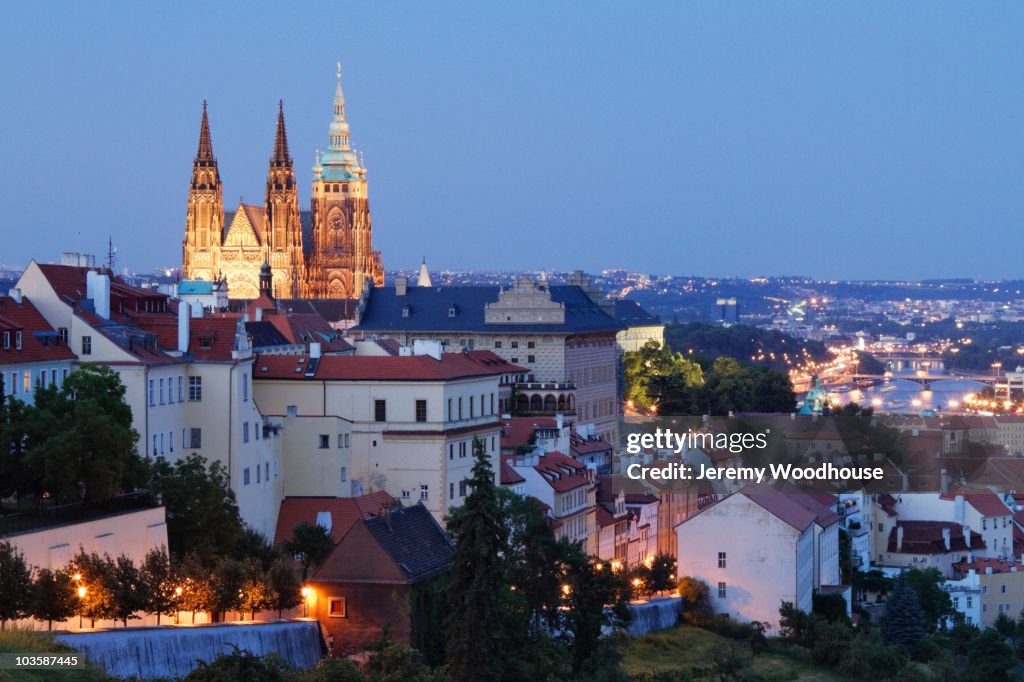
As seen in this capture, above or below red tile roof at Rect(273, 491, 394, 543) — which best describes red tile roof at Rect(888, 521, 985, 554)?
below

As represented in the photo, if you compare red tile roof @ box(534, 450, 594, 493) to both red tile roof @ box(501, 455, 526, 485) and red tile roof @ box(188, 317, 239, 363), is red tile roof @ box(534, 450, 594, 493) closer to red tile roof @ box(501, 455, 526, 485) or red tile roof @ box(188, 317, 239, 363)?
red tile roof @ box(501, 455, 526, 485)

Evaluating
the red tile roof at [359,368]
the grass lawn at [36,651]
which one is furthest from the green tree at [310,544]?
the grass lawn at [36,651]

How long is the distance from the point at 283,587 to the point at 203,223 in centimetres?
15092

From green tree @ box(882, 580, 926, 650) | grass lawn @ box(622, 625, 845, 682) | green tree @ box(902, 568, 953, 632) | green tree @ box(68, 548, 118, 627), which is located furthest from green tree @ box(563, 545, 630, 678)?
green tree @ box(902, 568, 953, 632)

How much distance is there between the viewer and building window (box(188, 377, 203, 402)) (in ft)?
188

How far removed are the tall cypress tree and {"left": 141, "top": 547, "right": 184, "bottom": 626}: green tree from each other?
5.53 meters

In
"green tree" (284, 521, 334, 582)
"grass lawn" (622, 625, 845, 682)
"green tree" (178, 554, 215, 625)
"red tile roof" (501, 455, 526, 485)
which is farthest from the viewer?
"red tile roof" (501, 455, 526, 485)

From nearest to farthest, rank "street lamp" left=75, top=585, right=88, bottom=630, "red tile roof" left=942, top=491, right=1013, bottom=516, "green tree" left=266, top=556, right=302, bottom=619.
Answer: "street lamp" left=75, top=585, right=88, bottom=630 < "green tree" left=266, top=556, right=302, bottom=619 < "red tile roof" left=942, top=491, right=1013, bottom=516

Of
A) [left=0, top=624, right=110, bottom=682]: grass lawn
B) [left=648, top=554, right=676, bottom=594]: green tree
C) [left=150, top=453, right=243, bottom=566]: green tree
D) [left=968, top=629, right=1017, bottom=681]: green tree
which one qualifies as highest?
[left=150, top=453, right=243, bottom=566]: green tree

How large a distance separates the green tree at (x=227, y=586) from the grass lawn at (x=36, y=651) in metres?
5.44

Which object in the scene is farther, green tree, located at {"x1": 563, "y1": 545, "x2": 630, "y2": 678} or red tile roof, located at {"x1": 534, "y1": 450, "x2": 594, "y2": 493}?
red tile roof, located at {"x1": 534, "y1": 450, "x2": 594, "y2": 493}

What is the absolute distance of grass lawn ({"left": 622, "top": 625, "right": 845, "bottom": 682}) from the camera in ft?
203

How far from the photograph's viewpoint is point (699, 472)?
87.9 metres

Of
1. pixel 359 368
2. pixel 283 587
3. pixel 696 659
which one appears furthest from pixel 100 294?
pixel 696 659
